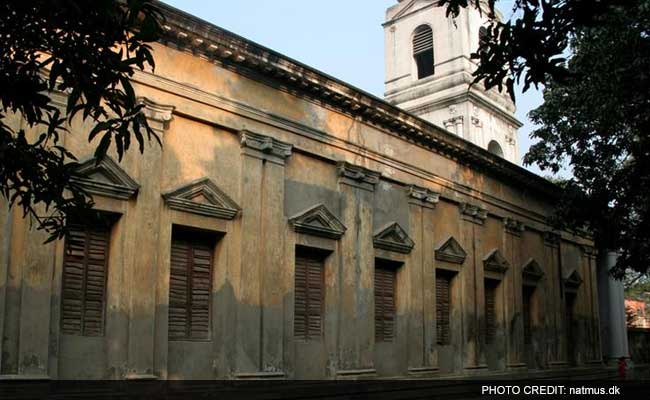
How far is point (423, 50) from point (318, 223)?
1984 centimetres

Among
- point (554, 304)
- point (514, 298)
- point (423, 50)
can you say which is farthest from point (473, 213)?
point (423, 50)

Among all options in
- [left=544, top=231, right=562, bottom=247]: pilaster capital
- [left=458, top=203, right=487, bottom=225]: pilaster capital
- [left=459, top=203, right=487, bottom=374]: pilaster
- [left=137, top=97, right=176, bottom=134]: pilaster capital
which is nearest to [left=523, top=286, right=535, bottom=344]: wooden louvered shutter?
[left=544, top=231, right=562, bottom=247]: pilaster capital

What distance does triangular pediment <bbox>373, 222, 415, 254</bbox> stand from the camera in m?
14.0

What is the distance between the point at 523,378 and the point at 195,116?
11.4 metres

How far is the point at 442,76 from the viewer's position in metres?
29.5

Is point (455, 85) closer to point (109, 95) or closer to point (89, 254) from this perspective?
point (89, 254)

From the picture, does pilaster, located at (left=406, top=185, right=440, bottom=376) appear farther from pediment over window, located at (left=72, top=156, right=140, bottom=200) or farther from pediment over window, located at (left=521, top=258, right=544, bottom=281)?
pediment over window, located at (left=72, top=156, right=140, bottom=200)

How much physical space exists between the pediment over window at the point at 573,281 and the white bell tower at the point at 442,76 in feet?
25.8

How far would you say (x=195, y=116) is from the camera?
10.8m

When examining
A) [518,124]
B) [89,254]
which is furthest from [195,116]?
[518,124]

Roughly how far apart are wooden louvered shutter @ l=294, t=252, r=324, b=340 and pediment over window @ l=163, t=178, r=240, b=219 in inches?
79.0

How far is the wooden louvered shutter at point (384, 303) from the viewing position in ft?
46.1

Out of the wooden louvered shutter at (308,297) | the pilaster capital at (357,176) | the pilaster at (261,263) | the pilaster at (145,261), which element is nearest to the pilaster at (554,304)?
the pilaster capital at (357,176)

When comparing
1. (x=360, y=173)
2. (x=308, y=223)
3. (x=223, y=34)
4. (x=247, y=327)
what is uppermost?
(x=223, y=34)
